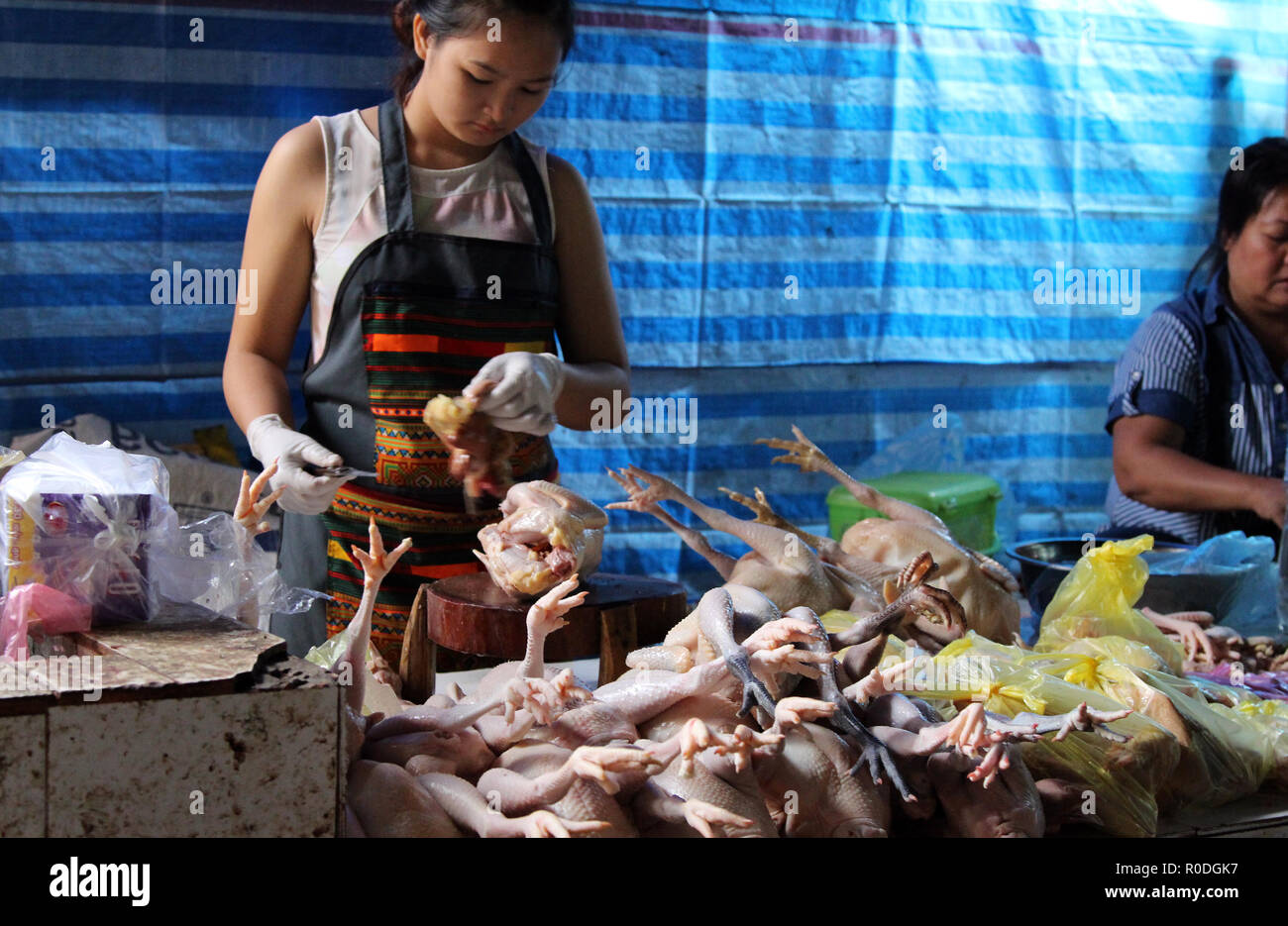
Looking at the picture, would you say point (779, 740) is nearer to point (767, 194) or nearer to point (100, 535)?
point (100, 535)

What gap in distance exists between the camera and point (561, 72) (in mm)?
4438

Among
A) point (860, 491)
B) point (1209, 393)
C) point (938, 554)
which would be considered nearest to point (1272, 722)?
point (938, 554)

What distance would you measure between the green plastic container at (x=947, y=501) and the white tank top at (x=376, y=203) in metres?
2.03

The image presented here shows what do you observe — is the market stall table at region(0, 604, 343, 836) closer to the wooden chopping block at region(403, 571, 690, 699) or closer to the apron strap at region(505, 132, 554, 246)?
the wooden chopping block at region(403, 571, 690, 699)

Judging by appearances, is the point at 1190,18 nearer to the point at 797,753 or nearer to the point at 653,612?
the point at 653,612

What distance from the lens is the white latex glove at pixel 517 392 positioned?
2.57 metres

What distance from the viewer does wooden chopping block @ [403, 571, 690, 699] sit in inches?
87.0

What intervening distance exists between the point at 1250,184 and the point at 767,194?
1.82m

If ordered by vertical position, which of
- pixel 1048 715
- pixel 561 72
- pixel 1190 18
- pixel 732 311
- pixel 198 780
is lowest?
pixel 1048 715

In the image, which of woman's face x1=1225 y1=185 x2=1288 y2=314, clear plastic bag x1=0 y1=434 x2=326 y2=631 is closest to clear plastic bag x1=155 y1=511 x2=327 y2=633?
clear plastic bag x1=0 y1=434 x2=326 y2=631

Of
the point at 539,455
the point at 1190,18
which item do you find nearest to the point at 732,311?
the point at 539,455

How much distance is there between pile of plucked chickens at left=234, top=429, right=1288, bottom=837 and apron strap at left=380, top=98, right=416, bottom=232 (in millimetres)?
1082

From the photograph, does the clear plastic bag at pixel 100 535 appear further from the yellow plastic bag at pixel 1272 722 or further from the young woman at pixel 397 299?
the yellow plastic bag at pixel 1272 722

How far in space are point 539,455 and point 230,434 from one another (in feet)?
5.69
